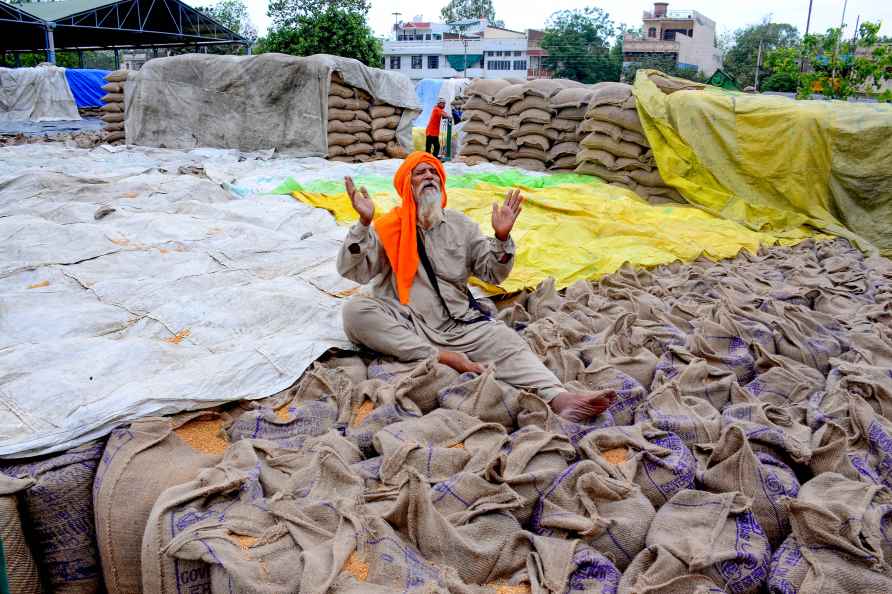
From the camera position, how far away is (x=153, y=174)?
272 inches

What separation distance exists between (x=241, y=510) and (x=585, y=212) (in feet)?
15.0

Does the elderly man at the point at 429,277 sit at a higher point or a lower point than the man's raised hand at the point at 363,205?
lower

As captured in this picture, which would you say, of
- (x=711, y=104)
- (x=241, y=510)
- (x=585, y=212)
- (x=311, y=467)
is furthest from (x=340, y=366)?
(x=711, y=104)

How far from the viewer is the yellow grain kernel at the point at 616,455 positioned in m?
2.17

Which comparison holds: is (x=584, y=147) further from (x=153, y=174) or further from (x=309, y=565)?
(x=309, y=565)

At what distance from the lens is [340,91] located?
32.1 feet

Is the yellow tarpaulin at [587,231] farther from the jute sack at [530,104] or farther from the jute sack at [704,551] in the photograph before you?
the jute sack at [704,551]

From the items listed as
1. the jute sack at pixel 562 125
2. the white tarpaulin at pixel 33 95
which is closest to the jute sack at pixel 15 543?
the jute sack at pixel 562 125

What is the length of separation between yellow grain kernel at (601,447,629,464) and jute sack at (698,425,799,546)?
0.23m

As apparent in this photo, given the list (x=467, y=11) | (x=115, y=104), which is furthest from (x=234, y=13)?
(x=115, y=104)

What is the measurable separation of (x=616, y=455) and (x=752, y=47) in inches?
1881

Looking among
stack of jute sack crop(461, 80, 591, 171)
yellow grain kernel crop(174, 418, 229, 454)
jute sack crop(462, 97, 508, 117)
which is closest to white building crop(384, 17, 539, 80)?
jute sack crop(462, 97, 508, 117)

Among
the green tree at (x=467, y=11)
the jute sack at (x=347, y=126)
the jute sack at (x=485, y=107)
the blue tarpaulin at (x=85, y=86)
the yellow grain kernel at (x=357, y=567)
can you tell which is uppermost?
the green tree at (x=467, y=11)

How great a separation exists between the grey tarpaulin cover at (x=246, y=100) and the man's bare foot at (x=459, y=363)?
7.49 meters
